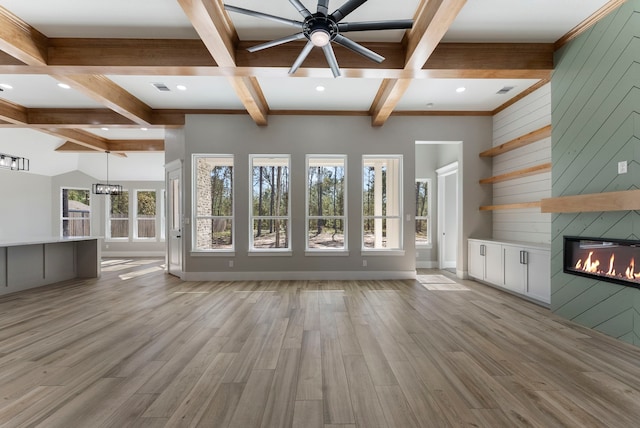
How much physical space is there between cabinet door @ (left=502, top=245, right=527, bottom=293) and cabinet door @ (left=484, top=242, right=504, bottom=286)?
4.4 inches

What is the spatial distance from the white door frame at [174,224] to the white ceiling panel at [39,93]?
5.44 ft

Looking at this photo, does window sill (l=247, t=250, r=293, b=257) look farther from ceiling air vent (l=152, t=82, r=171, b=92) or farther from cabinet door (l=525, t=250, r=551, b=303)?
cabinet door (l=525, t=250, r=551, b=303)

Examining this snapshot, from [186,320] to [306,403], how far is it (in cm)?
212

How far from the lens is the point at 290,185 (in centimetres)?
583

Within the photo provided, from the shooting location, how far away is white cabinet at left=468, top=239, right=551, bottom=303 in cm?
400

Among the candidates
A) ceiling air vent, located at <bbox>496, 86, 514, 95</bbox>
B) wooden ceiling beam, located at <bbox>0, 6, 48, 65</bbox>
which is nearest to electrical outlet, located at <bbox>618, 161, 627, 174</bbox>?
ceiling air vent, located at <bbox>496, 86, 514, 95</bbox>

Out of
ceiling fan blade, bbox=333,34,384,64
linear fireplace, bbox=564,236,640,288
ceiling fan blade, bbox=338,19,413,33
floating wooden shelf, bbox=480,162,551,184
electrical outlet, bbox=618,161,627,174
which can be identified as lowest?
linear fireplace, bbox=564,236,640,288

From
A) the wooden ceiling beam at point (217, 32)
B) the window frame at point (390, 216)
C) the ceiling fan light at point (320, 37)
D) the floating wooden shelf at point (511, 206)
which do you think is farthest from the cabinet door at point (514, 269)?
the wooden ceiling beam at point (217, 32)

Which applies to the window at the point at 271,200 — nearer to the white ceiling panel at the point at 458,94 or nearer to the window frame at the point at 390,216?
the window frame at the point at 390,216

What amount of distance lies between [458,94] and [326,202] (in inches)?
114

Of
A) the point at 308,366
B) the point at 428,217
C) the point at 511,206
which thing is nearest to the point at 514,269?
the point at 511,206

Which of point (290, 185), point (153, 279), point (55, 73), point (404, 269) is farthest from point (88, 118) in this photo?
point (404, 269)

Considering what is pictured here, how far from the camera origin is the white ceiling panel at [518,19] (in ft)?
9.65

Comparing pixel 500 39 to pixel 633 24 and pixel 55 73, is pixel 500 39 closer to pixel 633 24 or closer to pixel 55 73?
pixel 633 24
